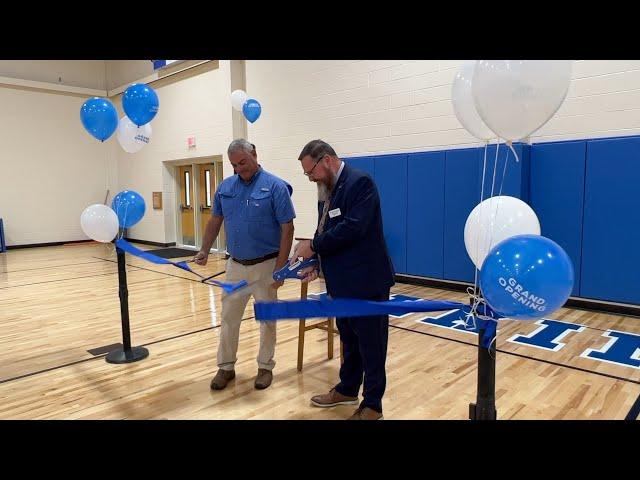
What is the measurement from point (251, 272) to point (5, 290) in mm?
4979

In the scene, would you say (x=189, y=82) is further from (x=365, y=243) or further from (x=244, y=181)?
(x=365, y=243)

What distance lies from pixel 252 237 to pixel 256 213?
0.15 meters

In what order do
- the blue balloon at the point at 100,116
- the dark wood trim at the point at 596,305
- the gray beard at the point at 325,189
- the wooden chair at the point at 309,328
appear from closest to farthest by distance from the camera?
1. the gray beard at the point at 325,189
2. the wooden chair at the point at 309,328
3. the blue balloon at the point at 100,116
4. the dark wood trim at the point at 596,305

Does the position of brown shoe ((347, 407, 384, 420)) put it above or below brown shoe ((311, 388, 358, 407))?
above

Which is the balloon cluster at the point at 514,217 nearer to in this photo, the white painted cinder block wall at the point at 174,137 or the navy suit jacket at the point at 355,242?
the navy suit jacket at the point at 355,242

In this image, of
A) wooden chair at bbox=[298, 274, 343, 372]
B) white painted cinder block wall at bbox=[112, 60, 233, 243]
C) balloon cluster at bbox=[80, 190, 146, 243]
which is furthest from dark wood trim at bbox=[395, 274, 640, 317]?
white painted cinder block wall at bbox=[112, 60, 233, 243]

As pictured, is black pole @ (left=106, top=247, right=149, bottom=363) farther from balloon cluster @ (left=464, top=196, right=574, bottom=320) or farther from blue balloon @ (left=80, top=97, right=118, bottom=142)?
balloon cluster @ (left=464, top=196, right=574, bottom=320)

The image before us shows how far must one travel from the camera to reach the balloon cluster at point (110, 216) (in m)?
3.29

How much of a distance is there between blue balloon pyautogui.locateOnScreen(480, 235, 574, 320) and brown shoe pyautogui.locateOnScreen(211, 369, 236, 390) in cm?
190

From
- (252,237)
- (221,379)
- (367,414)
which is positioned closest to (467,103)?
(252,237)

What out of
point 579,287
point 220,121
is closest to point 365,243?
point 579,287

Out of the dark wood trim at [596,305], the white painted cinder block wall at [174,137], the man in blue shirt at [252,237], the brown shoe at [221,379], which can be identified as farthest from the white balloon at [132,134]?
the white painted cinder block wall at [174,137]

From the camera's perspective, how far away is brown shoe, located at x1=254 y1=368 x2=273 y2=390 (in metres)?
2.76

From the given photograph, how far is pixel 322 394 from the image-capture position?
2.68 m
